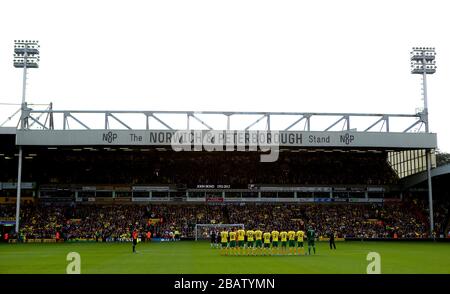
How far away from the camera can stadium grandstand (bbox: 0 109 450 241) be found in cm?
5459

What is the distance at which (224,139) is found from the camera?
5347cm

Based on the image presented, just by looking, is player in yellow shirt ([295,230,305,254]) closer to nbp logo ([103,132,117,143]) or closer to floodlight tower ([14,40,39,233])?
nbp logo ([103,132,117,143])

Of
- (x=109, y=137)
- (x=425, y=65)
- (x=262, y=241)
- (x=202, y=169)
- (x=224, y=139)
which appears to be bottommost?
(x=262, y=241)

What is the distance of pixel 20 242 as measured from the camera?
51.1 m

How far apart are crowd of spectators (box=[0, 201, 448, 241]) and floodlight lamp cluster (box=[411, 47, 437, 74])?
16.8 metres

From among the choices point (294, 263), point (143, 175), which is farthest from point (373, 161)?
point (294, 263)

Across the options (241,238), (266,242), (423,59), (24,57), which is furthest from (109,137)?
(423,59)

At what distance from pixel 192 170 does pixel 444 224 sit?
30.3 m

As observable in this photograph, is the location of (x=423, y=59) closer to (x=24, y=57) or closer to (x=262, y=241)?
(x=262, y=241)

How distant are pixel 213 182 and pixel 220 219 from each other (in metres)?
5.91

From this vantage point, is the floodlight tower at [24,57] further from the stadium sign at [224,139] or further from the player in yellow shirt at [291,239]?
the player in yellow shirt at [291,239]

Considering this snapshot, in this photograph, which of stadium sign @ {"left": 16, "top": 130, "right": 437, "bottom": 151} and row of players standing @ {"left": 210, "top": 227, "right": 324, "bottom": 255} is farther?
stadium sign @ {"left": 16, "top": 130, "right": 437, "bottom": 151}

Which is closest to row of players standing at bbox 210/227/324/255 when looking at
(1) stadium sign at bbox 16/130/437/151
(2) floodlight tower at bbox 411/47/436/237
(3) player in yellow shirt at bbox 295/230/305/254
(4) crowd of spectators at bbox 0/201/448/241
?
(3) player in yellow shirt at bbox 295/230/305/254

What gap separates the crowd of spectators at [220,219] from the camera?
2159 inches
